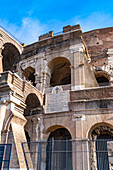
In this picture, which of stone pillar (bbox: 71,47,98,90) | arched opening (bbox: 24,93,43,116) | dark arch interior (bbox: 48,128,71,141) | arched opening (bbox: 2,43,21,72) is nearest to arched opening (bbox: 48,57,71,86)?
stone pillar (bbox: 71,47,98,90)

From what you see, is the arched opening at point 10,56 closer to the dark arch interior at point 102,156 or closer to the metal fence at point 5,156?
the metal fence at point 5,156

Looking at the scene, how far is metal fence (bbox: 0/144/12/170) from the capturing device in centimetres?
716

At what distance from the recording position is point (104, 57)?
50.7 feet

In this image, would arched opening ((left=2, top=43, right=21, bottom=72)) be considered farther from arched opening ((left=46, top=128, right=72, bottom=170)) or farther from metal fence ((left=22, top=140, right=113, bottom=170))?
metal fence ((left=22, top=140, right=113, bottom=170))

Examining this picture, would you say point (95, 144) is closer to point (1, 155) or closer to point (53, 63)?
→ point (1, 155)

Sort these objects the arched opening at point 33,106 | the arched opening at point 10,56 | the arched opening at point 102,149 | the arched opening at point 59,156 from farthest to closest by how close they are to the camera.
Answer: the arched opening at point 10,56
the arched opening at point 33,106
the arched opening at point 59,156
the arched opening at point 102,149

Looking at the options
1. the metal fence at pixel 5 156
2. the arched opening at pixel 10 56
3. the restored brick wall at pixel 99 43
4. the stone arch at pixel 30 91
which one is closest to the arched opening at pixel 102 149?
the stone arch at pixel 30 91

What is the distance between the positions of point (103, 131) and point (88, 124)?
1255mm

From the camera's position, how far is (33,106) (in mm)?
12008

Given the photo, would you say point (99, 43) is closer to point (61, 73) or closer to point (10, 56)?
point (61, 73)

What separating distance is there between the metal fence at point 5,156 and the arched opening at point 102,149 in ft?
15.5

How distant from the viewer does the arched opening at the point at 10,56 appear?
1476cm

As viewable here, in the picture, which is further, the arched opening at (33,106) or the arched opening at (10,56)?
the arched opening at (10,56)

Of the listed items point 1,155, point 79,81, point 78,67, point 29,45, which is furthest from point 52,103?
point 29,45
